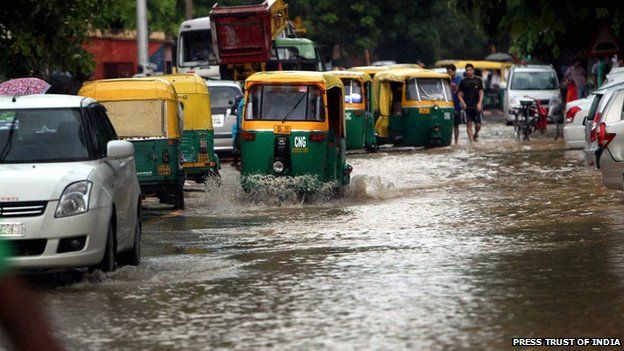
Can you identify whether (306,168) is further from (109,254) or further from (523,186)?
(109,254)

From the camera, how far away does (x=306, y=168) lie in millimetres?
21062

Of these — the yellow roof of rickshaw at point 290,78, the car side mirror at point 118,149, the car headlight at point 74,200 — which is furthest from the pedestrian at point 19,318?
the yellow roof of rickshaw at point 290,78

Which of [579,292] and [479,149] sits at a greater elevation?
[579,292]

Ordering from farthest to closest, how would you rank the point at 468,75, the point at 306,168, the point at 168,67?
1. the point at 168,67
2. the point at 468,75
3. the point at 306,168

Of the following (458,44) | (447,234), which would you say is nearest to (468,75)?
(447,234)

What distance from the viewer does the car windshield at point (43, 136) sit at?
41.4ft

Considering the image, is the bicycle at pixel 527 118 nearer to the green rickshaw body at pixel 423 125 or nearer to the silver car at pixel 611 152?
the green rickshaw body at pixel 423 125

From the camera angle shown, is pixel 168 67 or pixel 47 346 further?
pixel 168 67

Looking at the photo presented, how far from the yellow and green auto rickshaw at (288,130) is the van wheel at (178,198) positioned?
88cm

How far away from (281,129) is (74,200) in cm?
943

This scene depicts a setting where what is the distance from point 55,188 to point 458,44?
245 ft

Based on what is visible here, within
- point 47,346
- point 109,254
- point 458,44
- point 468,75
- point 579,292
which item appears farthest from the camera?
point 458,44

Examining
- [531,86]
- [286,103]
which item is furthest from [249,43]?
[286,103]

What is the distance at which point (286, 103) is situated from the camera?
2133cm
